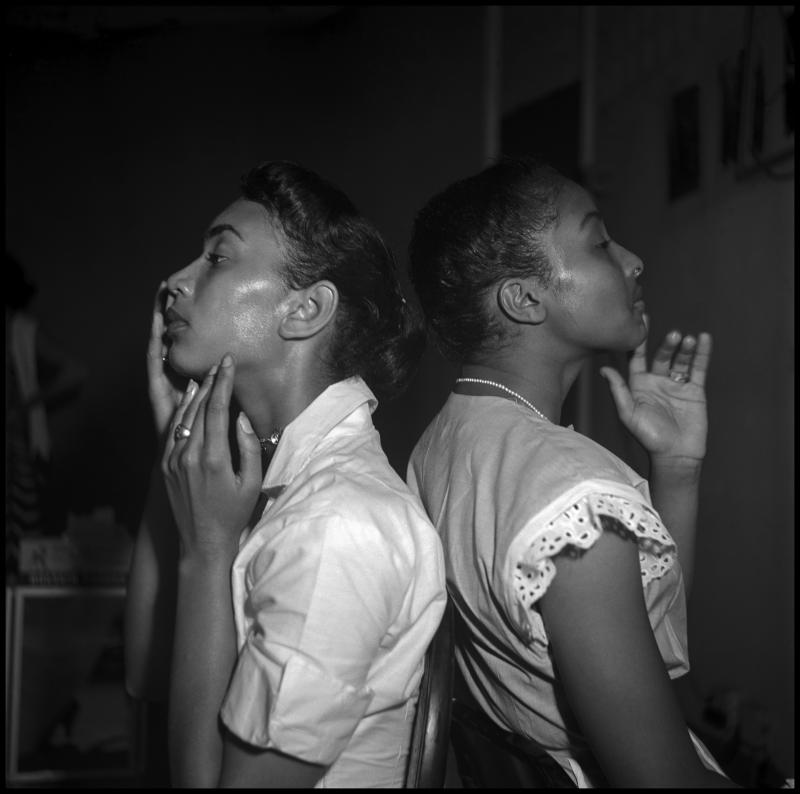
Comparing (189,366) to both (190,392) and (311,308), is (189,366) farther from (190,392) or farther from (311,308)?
(311,308)

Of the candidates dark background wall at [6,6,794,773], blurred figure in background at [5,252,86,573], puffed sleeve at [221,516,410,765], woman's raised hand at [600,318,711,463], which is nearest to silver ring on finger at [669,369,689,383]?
woman's raised hand at [600,318,711,463]

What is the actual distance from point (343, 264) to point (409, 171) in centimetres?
162

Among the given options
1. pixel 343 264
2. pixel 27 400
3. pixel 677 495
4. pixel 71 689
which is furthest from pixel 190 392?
pixel 27 400

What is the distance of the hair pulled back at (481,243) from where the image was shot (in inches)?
41.4

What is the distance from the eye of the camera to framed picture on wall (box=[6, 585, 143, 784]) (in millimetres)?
2355

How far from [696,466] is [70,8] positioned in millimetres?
2913

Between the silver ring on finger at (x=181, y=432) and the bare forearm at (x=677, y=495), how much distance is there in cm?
64

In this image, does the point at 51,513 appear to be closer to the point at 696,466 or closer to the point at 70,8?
the point at 70,8

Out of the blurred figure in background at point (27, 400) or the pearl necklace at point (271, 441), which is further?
the blurred figure in background at point (27, 400)

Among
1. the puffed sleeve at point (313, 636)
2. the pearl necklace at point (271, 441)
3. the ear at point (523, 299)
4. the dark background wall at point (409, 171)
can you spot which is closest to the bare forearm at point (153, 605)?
the pearl necklace at point (271, 441)

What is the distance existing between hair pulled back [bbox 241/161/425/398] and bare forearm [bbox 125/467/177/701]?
0.32 meters

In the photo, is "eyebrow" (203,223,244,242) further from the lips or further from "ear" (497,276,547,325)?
"ear" (497,276,547,325)

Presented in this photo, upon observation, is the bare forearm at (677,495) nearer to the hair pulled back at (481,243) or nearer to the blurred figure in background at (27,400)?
the hair pulled back at (481,243)

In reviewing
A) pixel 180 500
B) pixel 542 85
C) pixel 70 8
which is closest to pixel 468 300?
pixel 180 500
